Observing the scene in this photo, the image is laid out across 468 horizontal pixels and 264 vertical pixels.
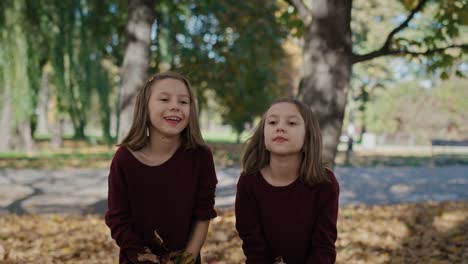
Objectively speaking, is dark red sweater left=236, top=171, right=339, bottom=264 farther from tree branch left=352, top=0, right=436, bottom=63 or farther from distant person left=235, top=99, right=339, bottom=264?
tree branch left=352, top=0, right=436, bottom=63

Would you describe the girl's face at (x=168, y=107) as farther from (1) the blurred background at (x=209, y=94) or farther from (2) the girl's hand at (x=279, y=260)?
(1) the blurred background at (x=209, y=94)

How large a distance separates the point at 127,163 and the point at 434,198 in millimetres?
7476

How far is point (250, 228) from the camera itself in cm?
220

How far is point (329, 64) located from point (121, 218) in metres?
2.97

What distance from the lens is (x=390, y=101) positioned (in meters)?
35.6

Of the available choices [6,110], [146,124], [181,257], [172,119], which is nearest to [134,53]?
[146,124]

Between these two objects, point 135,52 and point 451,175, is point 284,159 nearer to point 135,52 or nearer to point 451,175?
point 135,52

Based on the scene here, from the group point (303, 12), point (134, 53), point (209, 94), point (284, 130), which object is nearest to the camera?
point (284, 130)

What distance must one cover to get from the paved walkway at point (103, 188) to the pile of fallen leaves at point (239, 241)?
121 centimetres

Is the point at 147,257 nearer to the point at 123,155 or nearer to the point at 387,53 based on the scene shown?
the point at 123,155

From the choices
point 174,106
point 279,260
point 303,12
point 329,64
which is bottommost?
point 279,260

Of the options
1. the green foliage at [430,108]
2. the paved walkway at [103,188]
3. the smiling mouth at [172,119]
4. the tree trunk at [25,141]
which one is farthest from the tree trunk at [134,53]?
the green foliage at [430,108]

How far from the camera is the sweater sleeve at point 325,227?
2.16 metres

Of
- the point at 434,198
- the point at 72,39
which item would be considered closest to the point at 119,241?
the point at 434,198
